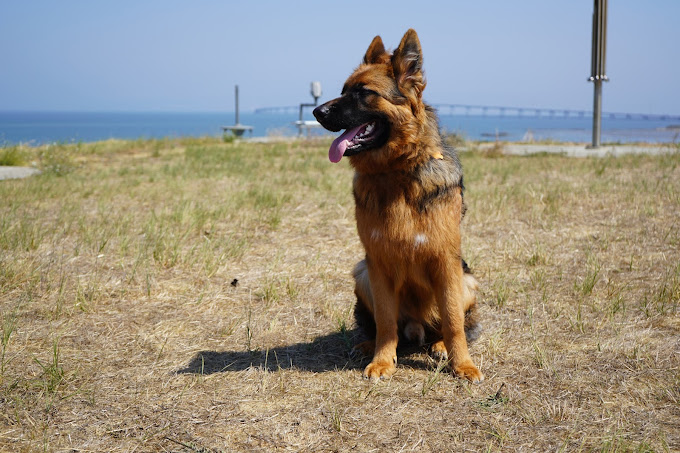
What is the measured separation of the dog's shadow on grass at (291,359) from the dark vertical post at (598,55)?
13528 mm

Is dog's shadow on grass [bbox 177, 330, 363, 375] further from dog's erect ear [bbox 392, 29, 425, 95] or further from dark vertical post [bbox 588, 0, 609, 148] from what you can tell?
dark vertical post [bbox 588, 0, 609, 148]

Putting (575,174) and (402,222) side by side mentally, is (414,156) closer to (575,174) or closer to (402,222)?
(402,222)

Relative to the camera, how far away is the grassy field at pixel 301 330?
9.30ft

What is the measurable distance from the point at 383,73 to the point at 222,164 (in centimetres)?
976

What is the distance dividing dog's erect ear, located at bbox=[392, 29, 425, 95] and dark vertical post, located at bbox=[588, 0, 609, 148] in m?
13.5

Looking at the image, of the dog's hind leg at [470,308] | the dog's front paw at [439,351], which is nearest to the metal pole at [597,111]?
the dog's hind leg at [470,308]

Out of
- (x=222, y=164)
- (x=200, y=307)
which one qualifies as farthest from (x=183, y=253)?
(x=222, y=164)

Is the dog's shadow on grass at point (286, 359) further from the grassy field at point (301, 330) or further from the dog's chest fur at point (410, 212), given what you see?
the dog's chest fur at point (410, 212)

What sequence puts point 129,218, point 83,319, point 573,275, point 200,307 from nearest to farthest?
point 83,319
point 200,307
point 573,275
point 129,218

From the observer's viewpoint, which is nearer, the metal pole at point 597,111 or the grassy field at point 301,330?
the grassy field at point 301,330

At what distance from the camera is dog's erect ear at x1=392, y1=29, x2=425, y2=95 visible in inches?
132

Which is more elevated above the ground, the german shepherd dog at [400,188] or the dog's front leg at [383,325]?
the german shepherd dog at [400,188]

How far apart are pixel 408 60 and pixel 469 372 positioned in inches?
73.8

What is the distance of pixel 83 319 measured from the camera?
171 inches
